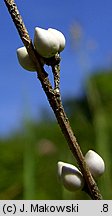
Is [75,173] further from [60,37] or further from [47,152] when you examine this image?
[47,152]

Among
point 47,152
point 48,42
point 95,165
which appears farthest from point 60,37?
point 47,152

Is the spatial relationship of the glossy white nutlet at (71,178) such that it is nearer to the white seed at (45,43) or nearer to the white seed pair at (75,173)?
the white seed pair at (75,173)

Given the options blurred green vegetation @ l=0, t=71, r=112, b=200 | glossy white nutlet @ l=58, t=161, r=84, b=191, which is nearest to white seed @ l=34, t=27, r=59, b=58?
glossy white nutlet @ l=58, t=161, r=84, b=191

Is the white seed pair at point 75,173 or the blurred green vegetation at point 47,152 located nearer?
the white seed pair at point 75,173

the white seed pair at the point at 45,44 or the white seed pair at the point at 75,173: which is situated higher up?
the white seed pair at the point at 45,44

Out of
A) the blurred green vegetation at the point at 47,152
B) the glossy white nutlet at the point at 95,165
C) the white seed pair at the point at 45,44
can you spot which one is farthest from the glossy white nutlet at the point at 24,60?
the blurred green vegetation at the point at 47,152

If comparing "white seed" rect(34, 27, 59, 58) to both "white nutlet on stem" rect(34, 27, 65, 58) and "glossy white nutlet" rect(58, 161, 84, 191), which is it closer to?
"white nutlet on stem" rect(34, 27, 65, 58)

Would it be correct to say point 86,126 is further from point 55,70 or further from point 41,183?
point 55,70
